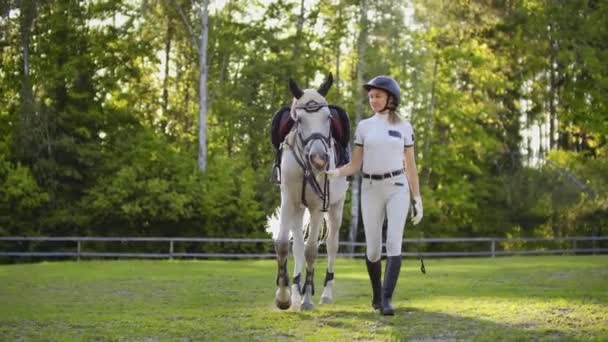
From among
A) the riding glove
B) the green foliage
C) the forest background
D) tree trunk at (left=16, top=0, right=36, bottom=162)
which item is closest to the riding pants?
the riding glove

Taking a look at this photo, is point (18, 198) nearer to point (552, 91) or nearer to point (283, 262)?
point (552, 91)

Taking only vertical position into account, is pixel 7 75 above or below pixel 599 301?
above

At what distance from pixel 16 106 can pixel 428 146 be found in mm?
16391

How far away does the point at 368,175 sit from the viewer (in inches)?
388

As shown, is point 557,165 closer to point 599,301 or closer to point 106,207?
point 106,207

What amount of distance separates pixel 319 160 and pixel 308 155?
15 centimetres

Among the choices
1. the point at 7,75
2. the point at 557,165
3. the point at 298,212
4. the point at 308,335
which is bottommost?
the point at 308,335

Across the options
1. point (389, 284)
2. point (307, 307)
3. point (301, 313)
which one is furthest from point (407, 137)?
point (307, 307)

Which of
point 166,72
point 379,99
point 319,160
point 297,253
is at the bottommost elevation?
point 297,253

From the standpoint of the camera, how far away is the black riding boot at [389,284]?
383 inches

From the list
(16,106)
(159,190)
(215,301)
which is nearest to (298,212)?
(215,301)

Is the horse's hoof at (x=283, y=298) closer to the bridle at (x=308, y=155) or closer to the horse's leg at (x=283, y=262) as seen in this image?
the horse's leg at (x=283, y=262)

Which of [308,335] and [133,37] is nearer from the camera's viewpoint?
[308,335]

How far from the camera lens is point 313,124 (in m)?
10.0
